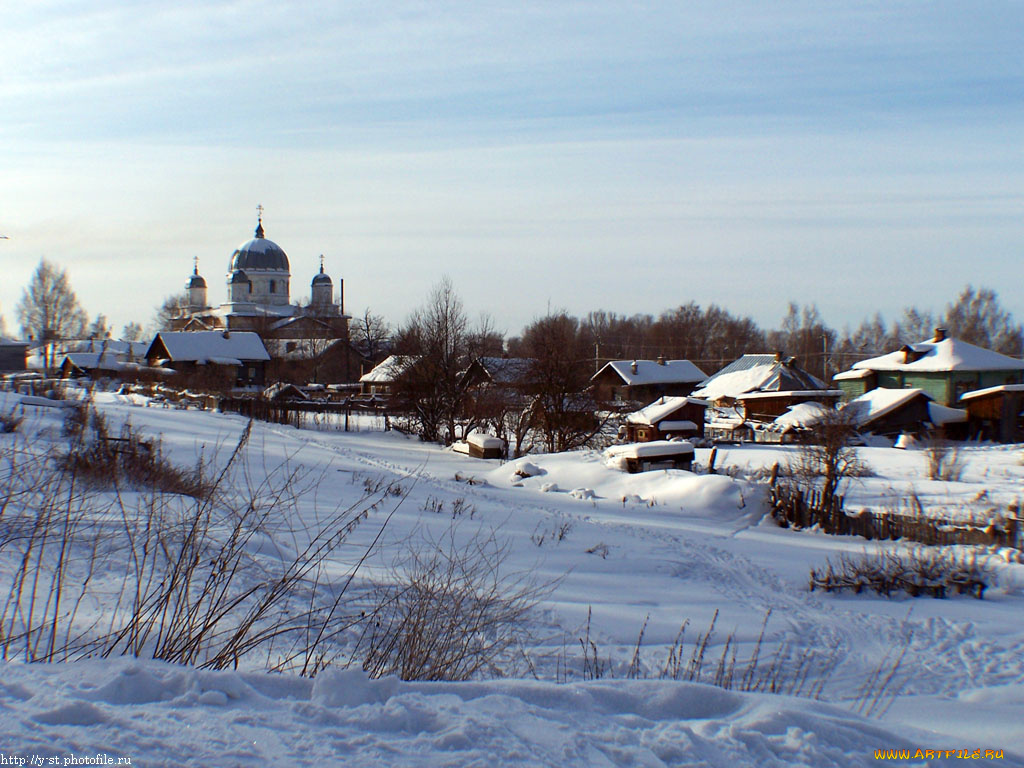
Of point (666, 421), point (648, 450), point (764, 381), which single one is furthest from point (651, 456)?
point (764, 381)

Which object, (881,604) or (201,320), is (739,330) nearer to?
(201,320)

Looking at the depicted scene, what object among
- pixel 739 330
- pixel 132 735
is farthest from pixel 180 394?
pixel 739 330

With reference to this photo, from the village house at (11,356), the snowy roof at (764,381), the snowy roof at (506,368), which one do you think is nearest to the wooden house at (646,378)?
the snowy roof at (764,381)

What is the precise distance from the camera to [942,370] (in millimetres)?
42031

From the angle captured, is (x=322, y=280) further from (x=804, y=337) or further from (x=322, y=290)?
(x=804, y=337)

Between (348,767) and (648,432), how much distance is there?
100ft

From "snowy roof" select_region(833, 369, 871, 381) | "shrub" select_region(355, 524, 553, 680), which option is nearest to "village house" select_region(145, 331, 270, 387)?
"snowy roof" select_region(833, 369, 871, 381)

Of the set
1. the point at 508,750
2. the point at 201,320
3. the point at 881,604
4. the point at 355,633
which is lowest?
the point at 881,604

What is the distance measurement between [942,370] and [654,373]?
1766cm

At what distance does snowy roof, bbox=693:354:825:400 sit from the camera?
45.5 m

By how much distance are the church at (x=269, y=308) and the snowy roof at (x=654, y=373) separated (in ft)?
102

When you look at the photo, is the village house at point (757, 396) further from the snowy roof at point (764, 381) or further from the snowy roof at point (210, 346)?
the snowy roof at point (210, 346)

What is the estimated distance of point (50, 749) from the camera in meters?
2.46

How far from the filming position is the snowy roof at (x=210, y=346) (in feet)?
197
